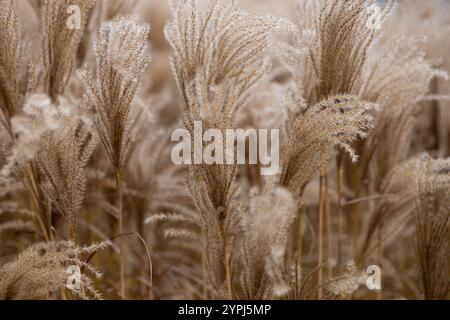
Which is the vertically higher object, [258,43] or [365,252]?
[258,43]

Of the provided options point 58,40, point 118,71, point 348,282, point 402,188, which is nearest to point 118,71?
point 118,71

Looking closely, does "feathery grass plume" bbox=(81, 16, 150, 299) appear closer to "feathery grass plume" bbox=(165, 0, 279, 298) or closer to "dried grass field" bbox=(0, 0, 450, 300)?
"dried grass field" bbox=(0, 0, 450, 300)

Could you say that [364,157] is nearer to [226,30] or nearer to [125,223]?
[226,30]

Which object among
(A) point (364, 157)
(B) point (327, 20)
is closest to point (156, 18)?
(A) point (364, 157)

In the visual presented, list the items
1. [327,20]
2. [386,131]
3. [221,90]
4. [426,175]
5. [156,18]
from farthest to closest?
[156,18] < [386,131] < [426,175] < [327,20] < [221,90]

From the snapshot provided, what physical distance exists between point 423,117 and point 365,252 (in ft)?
3.91

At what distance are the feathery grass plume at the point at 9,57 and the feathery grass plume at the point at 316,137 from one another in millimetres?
784

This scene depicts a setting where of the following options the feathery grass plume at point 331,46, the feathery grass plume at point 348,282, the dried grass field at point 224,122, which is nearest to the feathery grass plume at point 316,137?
the dried grass field at point 224,122

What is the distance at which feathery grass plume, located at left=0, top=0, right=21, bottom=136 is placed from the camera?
1.30m

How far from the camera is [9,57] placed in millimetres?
1322

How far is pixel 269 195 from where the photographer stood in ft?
3.82

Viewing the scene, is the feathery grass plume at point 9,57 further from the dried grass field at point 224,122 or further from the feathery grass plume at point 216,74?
Answer: the feathery grass plume at point 216,74

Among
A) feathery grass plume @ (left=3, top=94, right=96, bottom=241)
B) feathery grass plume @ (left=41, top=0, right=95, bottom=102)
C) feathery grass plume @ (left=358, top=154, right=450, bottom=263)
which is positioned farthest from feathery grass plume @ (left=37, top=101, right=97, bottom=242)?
feathery grass plume @ (left=358, top=154, right=450, bottom=263)

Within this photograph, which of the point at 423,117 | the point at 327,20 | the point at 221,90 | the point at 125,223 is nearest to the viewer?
the point at 221,90
